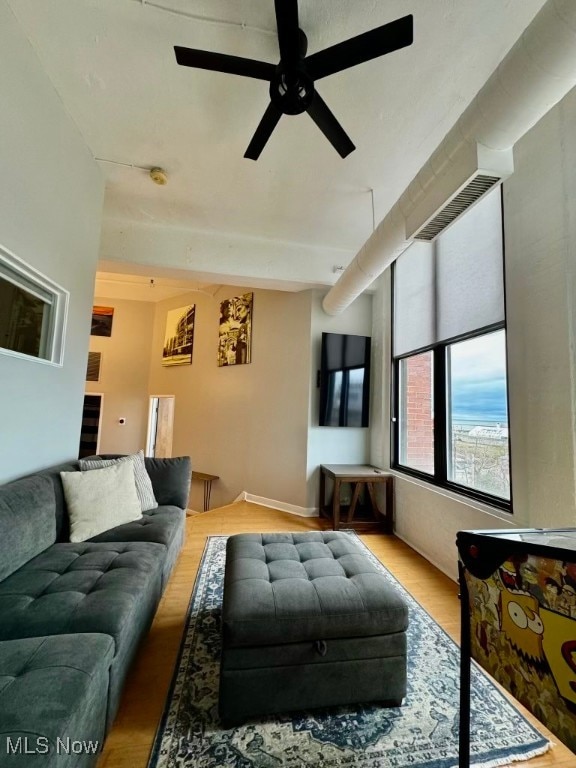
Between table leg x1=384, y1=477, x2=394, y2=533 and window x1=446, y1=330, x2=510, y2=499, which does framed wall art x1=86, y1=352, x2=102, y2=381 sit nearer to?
table leg x1=384, y1=477, x2=394, y2=533

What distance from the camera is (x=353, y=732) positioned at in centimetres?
125

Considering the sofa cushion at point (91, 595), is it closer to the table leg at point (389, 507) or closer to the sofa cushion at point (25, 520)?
the sofa cushion at point (25, 520)

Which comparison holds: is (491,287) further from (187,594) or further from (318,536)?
(187,594)

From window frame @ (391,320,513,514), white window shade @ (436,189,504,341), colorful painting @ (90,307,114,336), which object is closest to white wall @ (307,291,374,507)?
window frame @ (391,320,513,514)

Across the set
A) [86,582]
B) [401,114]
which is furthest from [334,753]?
[401,114]

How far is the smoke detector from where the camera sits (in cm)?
266

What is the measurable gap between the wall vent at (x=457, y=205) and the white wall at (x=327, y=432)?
2106mm

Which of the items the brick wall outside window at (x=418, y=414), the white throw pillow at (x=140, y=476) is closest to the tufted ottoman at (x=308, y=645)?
the white throw pillow at (x=140, y=476)

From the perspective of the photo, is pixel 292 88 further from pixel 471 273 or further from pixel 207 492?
pixel 207 492

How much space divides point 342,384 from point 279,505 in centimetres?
183

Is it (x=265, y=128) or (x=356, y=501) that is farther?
(x=356, y=501)

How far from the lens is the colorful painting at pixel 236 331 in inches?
194

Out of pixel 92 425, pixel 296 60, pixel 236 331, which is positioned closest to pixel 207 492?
pixel 236 331

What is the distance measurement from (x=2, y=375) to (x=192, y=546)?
2.05m
